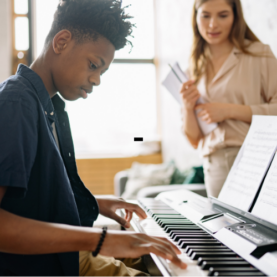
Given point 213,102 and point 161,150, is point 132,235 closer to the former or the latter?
point 213,102

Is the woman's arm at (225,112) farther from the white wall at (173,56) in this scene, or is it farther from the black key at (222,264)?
the white wall at (173,56)

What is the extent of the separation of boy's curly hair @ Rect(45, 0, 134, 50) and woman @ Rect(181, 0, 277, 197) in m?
0.61

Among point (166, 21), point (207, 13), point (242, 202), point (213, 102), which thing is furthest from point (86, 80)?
point (166, 21)

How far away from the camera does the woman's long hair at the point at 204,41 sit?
1.53 metres

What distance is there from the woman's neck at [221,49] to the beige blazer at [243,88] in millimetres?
85

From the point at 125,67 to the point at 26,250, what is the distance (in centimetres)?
461

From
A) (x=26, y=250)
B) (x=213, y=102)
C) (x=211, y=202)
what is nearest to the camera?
(x=26, y=250)

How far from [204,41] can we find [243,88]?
41 cm

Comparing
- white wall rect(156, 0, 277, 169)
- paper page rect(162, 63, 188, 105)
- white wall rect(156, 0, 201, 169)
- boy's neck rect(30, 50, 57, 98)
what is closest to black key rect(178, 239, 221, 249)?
boy's neck rect(30, 50, 57, 98)

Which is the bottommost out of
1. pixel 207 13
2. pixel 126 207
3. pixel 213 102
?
pixel 126 207

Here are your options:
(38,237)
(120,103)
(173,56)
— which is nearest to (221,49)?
(38,237)

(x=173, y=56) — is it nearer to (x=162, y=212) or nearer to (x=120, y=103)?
(x=120, y=103)

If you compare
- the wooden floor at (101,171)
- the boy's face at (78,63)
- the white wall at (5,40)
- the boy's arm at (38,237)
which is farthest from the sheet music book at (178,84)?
the white wall at (5,40)

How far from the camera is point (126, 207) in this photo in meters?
1.25
